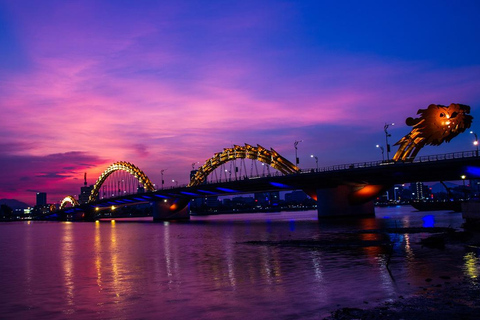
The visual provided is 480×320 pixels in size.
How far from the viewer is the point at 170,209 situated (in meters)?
154

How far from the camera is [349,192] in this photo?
95938mm

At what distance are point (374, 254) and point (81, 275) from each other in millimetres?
16925

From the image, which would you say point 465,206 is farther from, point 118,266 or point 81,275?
point 81,275

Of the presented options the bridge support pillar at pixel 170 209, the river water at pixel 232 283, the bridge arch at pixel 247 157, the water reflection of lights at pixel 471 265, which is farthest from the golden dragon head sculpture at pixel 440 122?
the bridge support pillar at pixel 170 209

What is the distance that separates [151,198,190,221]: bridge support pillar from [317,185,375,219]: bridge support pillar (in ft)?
210

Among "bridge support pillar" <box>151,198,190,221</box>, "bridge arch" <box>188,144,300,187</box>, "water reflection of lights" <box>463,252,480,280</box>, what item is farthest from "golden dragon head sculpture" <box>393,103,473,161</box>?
"bridge support pillar" <box>151,198,190,221</box>

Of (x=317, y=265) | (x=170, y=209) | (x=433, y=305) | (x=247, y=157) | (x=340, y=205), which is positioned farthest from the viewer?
(x=170, y=209)

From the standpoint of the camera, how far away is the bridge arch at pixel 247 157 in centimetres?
12127

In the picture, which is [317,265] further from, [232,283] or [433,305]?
[433,305]

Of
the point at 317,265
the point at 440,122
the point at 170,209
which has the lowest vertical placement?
the point at 317,265

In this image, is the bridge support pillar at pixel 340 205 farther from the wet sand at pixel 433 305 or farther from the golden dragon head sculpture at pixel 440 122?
the wet sand at pixel 433 305

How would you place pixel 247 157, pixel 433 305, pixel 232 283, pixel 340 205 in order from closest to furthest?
pixel 433 305 → pixel 232 283 → pixel 340 205 → pixel 247 157

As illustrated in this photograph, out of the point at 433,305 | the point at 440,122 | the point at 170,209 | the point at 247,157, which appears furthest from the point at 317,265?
the point at 170,209

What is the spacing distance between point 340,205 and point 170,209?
72.6 m
